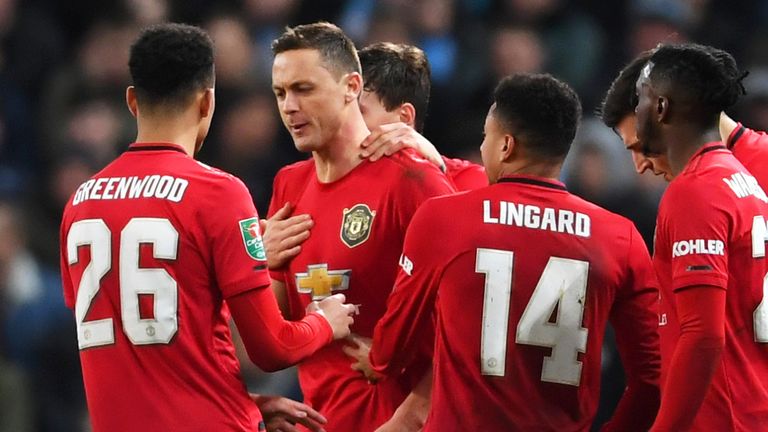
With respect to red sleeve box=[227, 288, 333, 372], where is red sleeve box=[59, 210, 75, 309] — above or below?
above

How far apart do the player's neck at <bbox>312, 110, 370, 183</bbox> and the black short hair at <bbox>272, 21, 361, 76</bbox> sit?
7.6 inches

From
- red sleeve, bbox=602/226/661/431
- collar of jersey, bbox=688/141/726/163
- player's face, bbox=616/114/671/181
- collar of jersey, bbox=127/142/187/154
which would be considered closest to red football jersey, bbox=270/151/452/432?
player's face, bbox=616/114/671/181

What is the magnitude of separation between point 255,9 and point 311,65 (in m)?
4.97

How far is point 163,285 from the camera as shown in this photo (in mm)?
4090

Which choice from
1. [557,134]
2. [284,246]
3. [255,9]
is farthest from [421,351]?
[255,9]

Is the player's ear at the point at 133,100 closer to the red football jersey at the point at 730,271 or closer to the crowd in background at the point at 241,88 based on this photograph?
the red football jersey at the point at 730,271

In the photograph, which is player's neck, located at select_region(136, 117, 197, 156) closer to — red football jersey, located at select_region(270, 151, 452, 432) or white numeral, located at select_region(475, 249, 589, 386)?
red football jersey, located at select_region(270, 151, 452, 432)

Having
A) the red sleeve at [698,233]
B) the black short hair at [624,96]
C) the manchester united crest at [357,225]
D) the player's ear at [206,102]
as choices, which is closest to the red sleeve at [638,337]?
the red sleeve at [698,233]

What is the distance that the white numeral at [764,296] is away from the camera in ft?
13.9

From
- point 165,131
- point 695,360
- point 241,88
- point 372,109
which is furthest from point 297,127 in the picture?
point 241,88

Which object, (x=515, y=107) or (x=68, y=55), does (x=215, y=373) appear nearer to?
(x=515, y=107)

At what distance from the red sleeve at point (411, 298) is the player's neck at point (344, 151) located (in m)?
0.65

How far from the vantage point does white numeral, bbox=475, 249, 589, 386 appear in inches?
167

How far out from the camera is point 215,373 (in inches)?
164
